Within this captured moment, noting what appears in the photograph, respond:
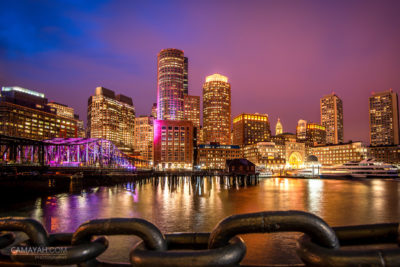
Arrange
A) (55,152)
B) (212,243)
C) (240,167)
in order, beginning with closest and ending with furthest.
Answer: (212,243)
(240,167)
(55,152)

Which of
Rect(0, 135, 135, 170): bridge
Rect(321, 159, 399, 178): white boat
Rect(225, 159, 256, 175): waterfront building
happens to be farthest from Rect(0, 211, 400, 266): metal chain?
Rect(321, 159, 399, 178): white boat

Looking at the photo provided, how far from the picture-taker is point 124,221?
2535 mm

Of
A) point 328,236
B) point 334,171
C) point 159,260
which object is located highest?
point 328,236

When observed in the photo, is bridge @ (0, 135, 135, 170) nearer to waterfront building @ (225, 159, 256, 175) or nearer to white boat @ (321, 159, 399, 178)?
waterfront building @ (225, 159, 256, 175)

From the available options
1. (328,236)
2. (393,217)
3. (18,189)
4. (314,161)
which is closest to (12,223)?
(328,236)

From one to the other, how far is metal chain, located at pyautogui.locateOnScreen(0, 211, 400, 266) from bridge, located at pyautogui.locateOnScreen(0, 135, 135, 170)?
7247 cm

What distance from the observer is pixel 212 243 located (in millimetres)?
2391

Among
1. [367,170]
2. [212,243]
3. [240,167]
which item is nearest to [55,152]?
[240,167]

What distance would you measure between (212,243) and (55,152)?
412 ft

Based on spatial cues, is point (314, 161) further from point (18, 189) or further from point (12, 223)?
point (12, 223)

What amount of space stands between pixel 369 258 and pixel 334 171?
147899mm

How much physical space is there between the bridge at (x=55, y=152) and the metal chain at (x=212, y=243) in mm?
72474

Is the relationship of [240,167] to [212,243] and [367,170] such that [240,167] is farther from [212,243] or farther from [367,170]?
[212,243]

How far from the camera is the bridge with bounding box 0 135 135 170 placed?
74.0 metres
